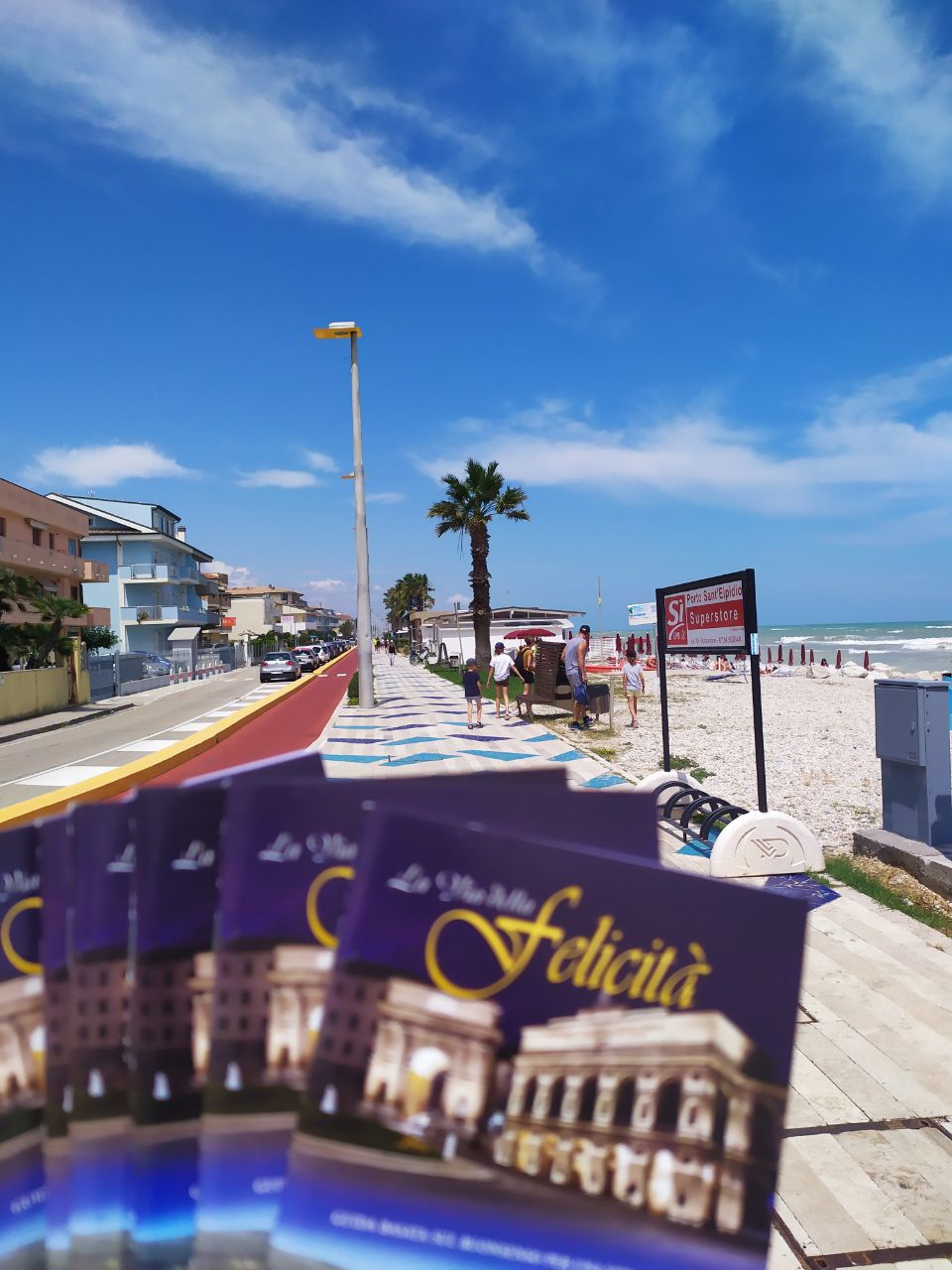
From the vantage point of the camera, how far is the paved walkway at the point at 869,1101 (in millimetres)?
2424

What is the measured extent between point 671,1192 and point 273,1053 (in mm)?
629

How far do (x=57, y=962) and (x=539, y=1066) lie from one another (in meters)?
0.77

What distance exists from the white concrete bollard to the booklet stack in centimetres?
476

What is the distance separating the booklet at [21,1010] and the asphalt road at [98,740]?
10.1 metres

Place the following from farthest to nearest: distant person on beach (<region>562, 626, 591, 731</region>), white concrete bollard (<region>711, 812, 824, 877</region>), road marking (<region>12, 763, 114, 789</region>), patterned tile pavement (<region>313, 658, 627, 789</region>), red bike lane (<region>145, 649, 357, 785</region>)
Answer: distant person on beach (<region>562, 626, 591, 731</region>), red bike lane (<region>145, 649, 357, 785</region>), road marking (<region>12, 763, 114, 789</region>), patterned tile pavement (<region>313, 658, 627, 789</region>), white concrete bollard (<region>711, 812, 824, 877</region>)

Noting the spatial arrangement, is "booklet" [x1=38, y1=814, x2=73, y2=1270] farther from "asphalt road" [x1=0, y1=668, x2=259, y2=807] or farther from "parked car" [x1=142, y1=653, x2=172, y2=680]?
"parked car" [x1=142, y1=653, x2=172, y2=680]

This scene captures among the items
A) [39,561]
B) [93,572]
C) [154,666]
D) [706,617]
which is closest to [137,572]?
[93,572]

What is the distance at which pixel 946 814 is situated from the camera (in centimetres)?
623

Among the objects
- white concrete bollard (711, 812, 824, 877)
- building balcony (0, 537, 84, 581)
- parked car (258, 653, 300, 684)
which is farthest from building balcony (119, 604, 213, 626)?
white concrete bollard (711, 812, 824, 877)

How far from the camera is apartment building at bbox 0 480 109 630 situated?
108 ft

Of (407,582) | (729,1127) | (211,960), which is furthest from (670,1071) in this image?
(407,582)

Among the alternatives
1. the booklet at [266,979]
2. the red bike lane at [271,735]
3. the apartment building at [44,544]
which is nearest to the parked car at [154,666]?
the apartment building at [44,544]

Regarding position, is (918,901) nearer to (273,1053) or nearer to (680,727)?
(273,1053)

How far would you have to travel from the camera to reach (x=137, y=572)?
2200 inches
